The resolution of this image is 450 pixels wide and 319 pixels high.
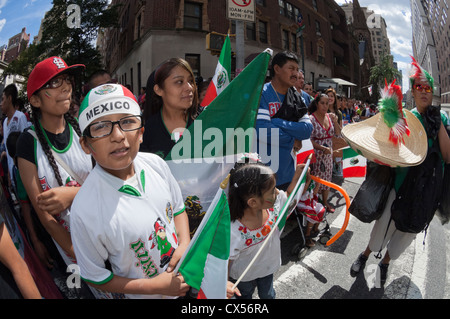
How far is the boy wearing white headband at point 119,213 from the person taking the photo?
3.95 ft

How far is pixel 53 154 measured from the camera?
1.67 m

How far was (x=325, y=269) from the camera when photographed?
3117mm

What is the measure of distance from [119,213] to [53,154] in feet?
2.47

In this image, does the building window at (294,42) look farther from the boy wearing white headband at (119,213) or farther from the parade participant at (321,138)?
the boy wearing white headband at (119,213)

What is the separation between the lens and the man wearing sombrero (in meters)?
2.55

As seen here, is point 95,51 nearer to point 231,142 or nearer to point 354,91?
point 231,142

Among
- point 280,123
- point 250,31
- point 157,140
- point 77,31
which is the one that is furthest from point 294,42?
point 157,140

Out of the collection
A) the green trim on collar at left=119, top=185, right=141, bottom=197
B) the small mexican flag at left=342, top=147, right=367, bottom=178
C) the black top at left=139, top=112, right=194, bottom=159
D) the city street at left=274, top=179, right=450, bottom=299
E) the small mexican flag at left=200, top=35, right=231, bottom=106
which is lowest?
the city street at left=274, top=179, right=450, bottom=299

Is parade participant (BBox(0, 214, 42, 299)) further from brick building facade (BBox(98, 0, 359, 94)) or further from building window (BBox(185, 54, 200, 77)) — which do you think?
building window (BBox(185, 54, 200, 77))

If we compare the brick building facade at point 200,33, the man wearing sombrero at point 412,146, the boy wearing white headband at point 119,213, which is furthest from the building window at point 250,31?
the boy wearing white headband at point 119,213

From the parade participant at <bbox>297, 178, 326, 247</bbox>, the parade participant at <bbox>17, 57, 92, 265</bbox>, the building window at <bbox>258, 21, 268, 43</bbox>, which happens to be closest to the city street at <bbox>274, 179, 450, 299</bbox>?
the parade participant at <bbox>297, 178, 326, 247</bbox>

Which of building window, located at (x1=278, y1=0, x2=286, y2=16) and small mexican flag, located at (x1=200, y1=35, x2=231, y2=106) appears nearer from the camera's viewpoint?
small mexican flag, located at (x1=200, y1=35, x2=231, y2=106)

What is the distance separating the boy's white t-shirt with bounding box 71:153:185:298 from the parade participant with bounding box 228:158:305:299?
63cm
